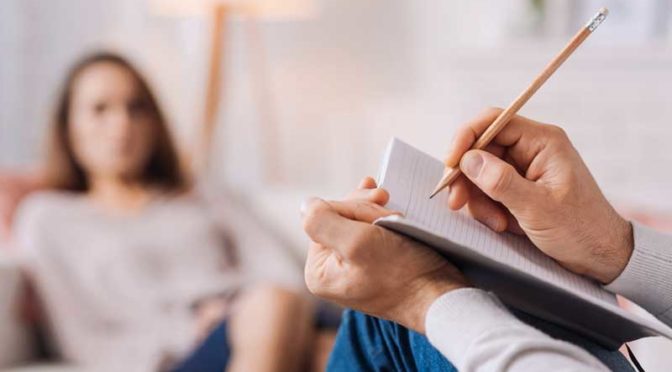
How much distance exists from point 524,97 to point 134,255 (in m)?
1.35

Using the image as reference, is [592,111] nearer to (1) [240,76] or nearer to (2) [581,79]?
(2) [581,79]

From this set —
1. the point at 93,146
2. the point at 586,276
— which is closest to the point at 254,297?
the point at 93,146

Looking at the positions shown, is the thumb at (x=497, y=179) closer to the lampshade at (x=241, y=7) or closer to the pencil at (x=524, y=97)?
the pencil at (x=524, y=97)

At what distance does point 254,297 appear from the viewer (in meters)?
1.89

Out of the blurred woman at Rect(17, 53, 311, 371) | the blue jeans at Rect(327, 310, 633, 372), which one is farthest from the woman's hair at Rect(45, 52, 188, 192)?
the blue jeans at Rect(327, 310, 633, 372)

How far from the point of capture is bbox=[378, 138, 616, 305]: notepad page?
0.86 meters

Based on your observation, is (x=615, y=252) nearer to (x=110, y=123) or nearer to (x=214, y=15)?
(x=110, y=123)

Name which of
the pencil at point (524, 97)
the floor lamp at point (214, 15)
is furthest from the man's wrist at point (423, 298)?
the floor lamp at point (214, 15)

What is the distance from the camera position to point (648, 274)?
0.93 metres

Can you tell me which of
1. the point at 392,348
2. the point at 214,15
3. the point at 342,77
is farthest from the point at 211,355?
the point at 342,77

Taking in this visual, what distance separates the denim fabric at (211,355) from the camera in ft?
5.90

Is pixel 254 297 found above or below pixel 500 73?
below

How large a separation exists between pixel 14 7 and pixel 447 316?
240 cm

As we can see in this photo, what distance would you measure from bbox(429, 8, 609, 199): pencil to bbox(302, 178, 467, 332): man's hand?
3.4 inches
